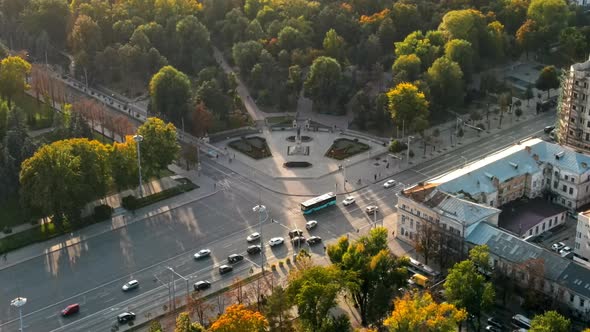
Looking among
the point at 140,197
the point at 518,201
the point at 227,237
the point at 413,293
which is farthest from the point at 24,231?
the point at 518,201

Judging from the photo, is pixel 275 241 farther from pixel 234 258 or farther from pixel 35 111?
pixel 35 111

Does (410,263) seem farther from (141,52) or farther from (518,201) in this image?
(141,52)

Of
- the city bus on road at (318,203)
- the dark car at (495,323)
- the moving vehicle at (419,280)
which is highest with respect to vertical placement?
the city bus on road at (318,203)

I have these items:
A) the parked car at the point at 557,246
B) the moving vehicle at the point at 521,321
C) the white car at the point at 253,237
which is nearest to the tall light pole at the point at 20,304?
the white car at the point at 253,237

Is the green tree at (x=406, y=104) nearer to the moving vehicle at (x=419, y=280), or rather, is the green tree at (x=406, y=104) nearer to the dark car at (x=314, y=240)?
the dark car at (x=314, y=240)

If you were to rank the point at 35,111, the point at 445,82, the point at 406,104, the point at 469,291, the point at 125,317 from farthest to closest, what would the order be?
the point at 35,111 → the point at 445,82 → the point at 406,104 → the point at 125,317 → the point at 469,291

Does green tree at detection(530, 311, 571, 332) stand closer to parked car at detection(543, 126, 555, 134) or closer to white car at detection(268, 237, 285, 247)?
white car at detection(268, 237, 285, 247)

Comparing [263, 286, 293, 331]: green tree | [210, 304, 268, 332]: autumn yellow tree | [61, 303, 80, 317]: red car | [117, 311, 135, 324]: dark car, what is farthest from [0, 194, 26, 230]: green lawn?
[210, 304, 268, 332]: autumn yellow tree

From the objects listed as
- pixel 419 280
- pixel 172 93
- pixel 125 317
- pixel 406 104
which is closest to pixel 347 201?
pixel 419 280
